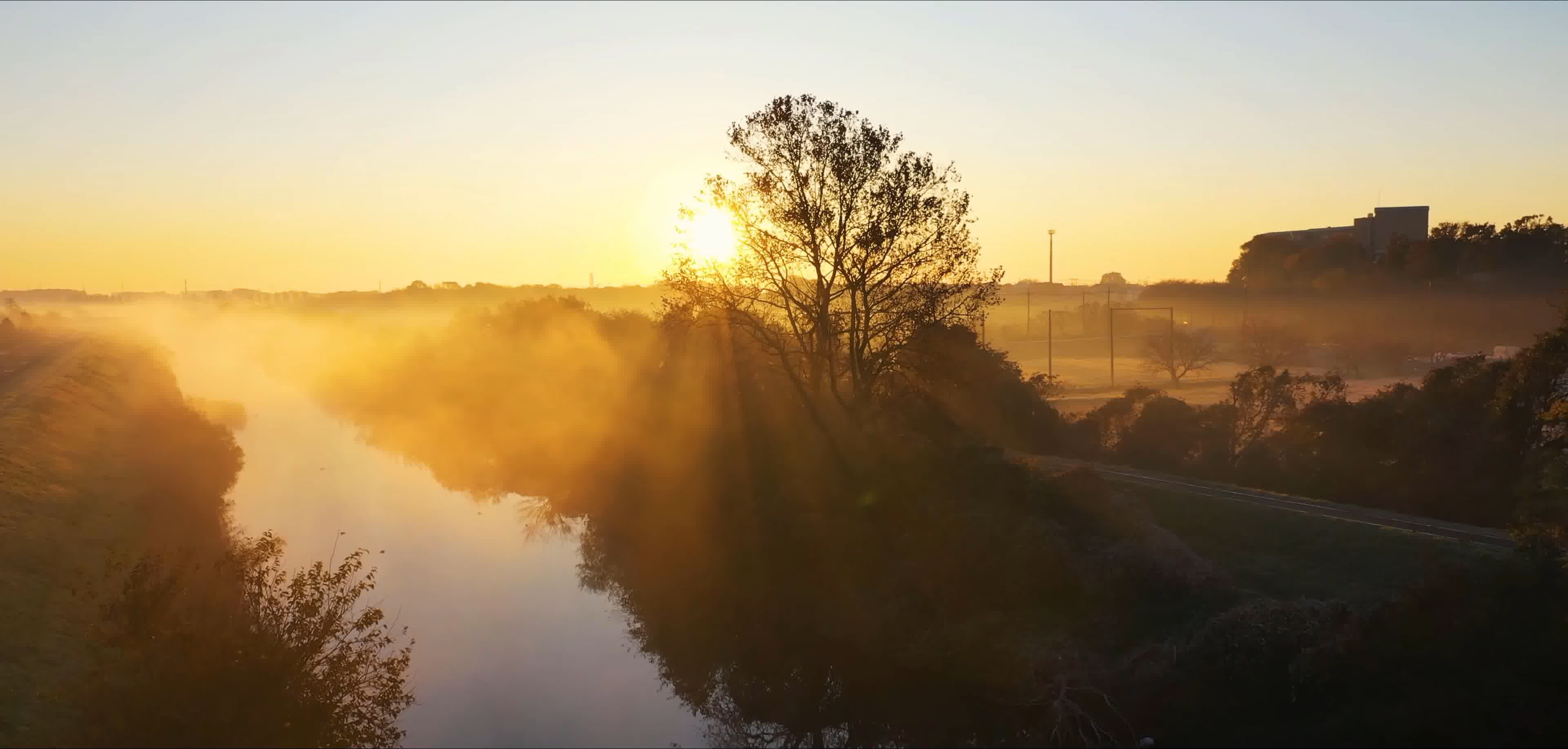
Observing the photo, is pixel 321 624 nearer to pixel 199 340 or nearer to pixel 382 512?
pixel 382 512

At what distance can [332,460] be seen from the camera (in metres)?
55.5

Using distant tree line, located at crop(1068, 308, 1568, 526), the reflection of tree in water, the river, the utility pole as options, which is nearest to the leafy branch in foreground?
the river

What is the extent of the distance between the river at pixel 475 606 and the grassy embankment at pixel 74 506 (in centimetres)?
257

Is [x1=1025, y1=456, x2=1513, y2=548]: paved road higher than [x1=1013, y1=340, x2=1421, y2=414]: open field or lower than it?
higher

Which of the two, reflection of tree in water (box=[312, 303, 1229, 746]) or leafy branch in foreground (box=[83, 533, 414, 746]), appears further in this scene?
reflection of tree in water (box=[312, 303, 1229, 746])

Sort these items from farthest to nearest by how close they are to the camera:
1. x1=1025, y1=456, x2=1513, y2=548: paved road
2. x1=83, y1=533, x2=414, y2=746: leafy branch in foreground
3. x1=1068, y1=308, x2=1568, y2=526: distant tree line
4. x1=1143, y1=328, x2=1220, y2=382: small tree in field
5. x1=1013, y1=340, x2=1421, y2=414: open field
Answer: x1=1143, y1=328, x2=1220, y2=382: small tree in field < x1=1013, y1=340, x2=1421, y2=414: open field < x1=1068, y1=308, x2=1568, y2=526: distant tree line < x1=1025, y1=456, x2=1513, y2=548: paved road < x1=83, y1=533, x2=414, y2=746: leafy branch in foreground

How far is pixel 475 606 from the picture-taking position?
28.6 metres

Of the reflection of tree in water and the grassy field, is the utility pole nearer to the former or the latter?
the reflection of tree in water

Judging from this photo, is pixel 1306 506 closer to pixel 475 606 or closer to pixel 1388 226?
pixel 475 606

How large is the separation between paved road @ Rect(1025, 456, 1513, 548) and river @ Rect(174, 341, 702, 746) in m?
12.1

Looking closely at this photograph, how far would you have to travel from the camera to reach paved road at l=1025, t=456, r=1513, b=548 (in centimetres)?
2259

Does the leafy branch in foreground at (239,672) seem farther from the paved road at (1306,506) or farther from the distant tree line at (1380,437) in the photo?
the distant tree line at (1380,437)

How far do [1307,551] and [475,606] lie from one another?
65.2 ft

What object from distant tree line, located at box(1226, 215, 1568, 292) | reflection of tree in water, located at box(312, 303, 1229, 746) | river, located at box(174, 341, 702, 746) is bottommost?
river, located at box(174, 341, 702, 746)
